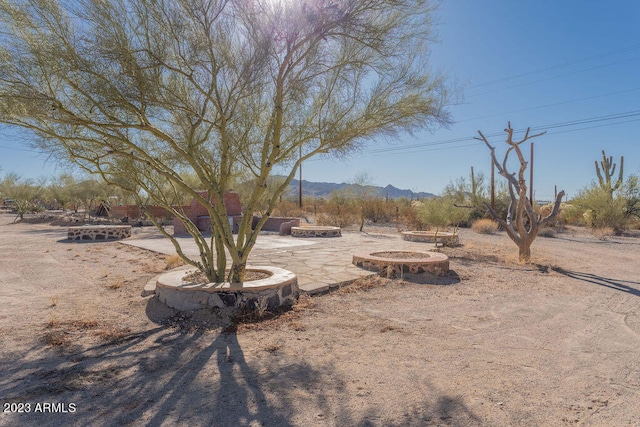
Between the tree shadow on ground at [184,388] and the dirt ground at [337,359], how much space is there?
0.6 inches

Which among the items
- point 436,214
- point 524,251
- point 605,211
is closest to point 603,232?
point 605,211

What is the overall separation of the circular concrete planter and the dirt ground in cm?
18

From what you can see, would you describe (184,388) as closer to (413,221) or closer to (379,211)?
(413,221)

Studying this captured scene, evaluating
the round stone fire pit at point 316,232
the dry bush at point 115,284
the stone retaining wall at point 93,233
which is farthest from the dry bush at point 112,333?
the stone retaining wall at point 93,233

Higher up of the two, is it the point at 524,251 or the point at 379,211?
the point at 379,211

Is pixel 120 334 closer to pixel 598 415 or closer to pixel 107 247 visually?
pixel 598 415

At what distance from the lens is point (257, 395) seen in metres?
3.18

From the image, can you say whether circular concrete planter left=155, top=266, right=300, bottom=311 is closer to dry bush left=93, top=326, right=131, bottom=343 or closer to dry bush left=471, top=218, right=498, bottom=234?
dry bush left=93, top=326, right=131, bottom=343

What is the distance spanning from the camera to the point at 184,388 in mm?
3287

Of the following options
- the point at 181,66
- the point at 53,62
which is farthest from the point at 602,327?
the point at 53,62

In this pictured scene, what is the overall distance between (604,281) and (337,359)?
6786mm

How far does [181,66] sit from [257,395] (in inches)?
159

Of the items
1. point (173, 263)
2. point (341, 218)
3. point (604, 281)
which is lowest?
point (604, 281)

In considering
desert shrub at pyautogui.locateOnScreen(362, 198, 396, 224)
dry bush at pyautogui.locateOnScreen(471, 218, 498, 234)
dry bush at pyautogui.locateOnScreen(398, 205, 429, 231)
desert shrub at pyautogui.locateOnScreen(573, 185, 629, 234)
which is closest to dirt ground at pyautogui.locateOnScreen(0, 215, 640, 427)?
dry bush at pyautogui.locateOnScreen(398, 205, 429, 231)
